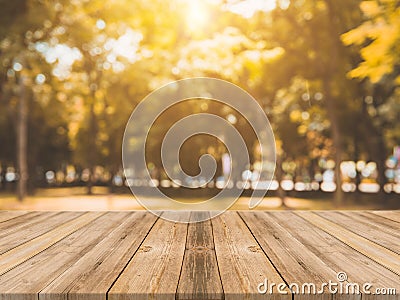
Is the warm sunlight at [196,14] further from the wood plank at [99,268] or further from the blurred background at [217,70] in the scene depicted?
the wood plank at [99,268]

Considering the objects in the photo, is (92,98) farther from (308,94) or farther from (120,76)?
(308,94)

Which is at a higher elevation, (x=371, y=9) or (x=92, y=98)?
(x=92, y=98)

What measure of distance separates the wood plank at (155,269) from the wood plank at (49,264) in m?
0.32

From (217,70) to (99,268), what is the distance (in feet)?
35.0

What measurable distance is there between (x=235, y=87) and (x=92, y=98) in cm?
833

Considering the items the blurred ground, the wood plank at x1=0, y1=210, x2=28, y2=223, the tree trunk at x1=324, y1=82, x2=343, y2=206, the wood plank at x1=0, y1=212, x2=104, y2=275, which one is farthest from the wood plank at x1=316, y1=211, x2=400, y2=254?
the blurred ground

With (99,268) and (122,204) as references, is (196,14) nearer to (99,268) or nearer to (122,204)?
(122,204)

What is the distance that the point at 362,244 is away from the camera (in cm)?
338

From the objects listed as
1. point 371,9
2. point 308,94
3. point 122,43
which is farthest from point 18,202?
point 371,9

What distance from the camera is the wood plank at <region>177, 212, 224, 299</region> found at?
2.21 m

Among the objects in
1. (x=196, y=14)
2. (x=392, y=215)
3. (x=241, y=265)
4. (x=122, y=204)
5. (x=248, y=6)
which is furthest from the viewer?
(x=122, y=204)

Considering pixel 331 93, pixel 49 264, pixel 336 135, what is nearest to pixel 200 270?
pixel 49 264

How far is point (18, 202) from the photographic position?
20.8 metres

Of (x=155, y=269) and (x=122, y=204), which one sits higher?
(x=155, y=269)
